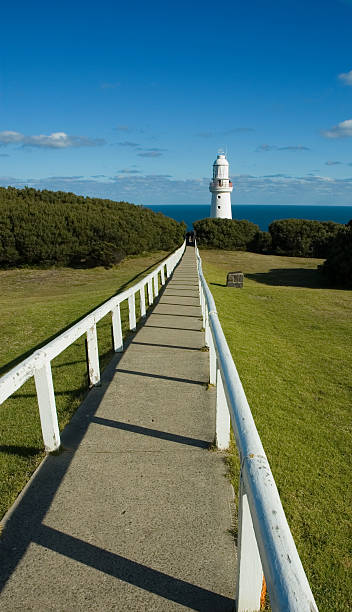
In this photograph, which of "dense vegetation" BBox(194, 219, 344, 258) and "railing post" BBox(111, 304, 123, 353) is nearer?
"railing post" BBox(111, 304, 123, 353)

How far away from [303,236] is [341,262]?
22.8 metres

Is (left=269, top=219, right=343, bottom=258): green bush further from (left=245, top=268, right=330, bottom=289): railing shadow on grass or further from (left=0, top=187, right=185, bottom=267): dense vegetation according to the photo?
(left=0, top=187, right=185, bottom=267): dense vegetation

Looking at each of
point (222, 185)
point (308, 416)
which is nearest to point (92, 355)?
point (308, 416)

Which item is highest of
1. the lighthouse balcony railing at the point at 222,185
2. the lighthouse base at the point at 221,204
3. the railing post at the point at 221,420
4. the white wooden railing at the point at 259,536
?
the lighthouse balcony railing at the point at 222,185

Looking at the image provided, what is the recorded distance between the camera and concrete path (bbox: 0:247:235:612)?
90.4 inches

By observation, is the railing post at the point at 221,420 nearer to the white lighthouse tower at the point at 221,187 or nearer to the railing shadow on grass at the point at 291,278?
the railing shadow on grass at the point at 291,278

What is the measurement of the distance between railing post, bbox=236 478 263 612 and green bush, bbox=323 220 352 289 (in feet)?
92.1

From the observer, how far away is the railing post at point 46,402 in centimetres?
353

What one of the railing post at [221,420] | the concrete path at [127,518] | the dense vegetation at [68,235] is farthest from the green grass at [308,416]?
the dense vegetation at [68,235]

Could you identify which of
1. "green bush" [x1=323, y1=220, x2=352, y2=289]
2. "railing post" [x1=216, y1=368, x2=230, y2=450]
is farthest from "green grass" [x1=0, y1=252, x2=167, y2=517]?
"green bush" [x1=323, y1=220, x2=352, y2=289]

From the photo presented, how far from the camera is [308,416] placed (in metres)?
5.99

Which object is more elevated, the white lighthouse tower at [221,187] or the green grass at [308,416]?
the white lighthouse tower at [221,187]

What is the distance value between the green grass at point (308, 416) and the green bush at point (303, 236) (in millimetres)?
35958

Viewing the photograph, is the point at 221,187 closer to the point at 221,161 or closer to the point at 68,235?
the point at 221,161
